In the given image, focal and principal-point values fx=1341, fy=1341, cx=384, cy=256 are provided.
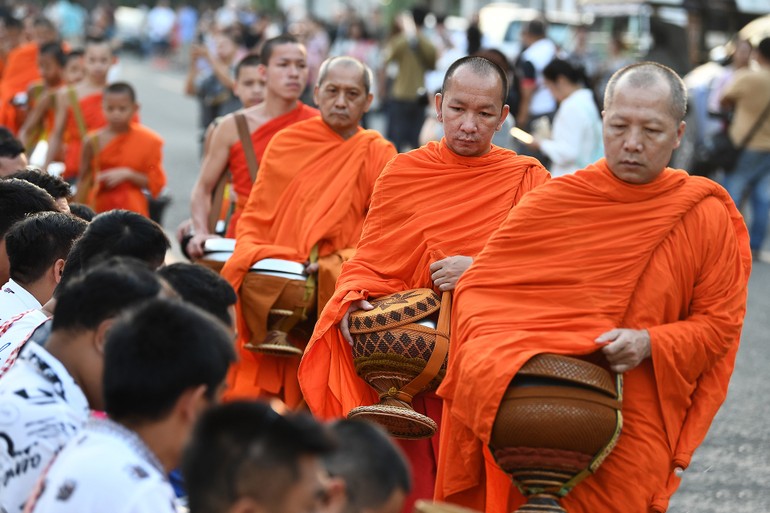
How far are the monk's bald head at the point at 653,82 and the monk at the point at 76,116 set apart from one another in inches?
242

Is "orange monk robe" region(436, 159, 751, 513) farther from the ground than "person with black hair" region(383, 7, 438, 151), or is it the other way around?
"orange monk robe" region(436, 159, 751, 513)

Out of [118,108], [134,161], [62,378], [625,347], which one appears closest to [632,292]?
[625,347]

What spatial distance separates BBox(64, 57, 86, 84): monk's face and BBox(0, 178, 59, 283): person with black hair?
21.5 ft

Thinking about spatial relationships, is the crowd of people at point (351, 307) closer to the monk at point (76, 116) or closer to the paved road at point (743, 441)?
the paved road at point (743, 441)

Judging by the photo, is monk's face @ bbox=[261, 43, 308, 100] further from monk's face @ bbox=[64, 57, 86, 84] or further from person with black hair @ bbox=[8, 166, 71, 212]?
monk's face @ bbox=[64, 57, 86, 84]

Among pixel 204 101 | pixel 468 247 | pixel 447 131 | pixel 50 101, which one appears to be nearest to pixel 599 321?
pixel 468 247

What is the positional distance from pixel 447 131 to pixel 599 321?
1.29 m

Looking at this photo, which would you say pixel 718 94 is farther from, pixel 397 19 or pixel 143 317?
pixel 143 317

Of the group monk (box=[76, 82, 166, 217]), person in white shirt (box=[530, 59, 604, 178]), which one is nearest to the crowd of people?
monk (box=[76, 82, 166, 217])

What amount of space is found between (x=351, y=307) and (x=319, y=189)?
1375 mm

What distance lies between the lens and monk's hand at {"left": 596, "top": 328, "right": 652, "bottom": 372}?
4223mm

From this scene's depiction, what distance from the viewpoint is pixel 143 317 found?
3.05 meters

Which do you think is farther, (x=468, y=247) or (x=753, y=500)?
(x=753, y=500)

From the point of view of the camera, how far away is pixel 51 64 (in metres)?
12.0
